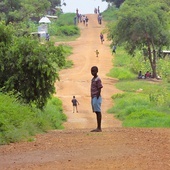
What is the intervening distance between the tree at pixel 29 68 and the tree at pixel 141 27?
22312 millimetres

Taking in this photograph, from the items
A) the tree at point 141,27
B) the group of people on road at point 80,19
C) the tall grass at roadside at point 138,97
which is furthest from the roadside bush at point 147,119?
the group of people on road at point 80,19

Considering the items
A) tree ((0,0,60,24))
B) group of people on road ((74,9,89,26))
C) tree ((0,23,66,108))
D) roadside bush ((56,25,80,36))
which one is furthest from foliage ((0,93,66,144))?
group of people on road ((74,9,89,26))

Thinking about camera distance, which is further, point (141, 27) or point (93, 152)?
point (141, 27)

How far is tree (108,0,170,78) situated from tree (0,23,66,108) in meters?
22.3

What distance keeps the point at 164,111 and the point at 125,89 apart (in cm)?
1277

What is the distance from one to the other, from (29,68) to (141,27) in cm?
2328

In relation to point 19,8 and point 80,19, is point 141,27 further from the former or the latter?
point 80,19

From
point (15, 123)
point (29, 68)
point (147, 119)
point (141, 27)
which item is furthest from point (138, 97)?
point (15, 123)

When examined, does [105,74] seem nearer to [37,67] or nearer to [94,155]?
[37,67]

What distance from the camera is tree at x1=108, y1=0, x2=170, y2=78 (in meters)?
41.1

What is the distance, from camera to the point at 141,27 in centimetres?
4106

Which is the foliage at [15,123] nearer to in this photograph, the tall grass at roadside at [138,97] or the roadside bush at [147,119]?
the roadside bush at [147,119]

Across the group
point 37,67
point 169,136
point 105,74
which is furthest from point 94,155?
point 105,74

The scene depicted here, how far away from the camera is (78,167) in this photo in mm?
9852
